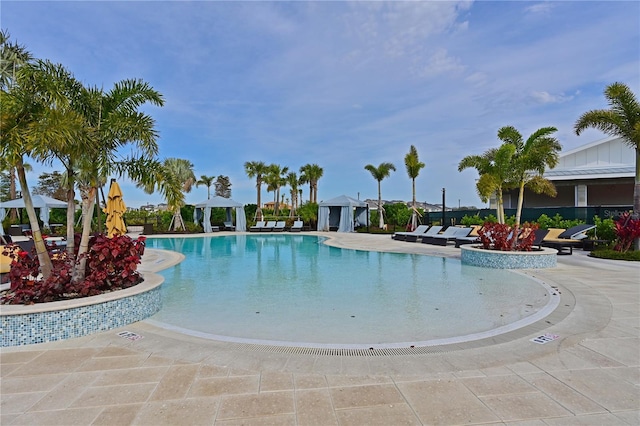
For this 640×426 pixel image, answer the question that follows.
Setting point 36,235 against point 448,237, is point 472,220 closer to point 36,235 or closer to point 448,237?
point 448,237

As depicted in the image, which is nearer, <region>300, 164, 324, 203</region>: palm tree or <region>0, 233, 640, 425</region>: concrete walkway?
<region>0, 233, 640, 425</region>: concrete walkway

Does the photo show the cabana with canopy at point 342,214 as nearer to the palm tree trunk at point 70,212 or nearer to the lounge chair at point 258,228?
the lounge chair at point 258,228

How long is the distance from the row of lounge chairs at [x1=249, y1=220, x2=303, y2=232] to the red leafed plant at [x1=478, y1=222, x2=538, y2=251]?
14943 millimetres

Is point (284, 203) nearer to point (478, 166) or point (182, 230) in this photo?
point (182, 230)

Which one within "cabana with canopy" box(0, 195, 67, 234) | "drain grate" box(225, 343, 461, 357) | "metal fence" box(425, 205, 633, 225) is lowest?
"drain grate" box(225, 343, 461, 357)

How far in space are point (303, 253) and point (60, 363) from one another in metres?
9.93

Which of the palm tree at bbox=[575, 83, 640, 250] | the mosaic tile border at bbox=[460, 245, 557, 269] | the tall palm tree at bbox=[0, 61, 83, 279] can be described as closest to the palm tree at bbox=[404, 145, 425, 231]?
the palm tree at bbox=[575, 83, 640, 250]

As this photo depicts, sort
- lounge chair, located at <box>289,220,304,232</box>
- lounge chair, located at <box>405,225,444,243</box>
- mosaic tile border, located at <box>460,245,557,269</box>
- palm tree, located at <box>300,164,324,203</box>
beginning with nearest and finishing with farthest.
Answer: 1. mosaic tile border, located at <box>460,245,557,269</box>
2. lounge chair, located at <box>405,225,444,243</box>
3. lounge chair, located at <box>289,220,304,232</box>
4. palm tree, located at <box>300,164,324,203</box>

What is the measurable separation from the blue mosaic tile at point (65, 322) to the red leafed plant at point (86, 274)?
0.55 m

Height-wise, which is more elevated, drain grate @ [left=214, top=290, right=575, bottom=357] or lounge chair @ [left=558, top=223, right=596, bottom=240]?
lounge chair @ [left=558, top=223, right=596, bottom=240]

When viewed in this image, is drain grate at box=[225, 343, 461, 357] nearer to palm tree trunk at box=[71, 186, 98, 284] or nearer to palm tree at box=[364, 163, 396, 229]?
palm tree trunk at box=[71, 186, 98, 284]

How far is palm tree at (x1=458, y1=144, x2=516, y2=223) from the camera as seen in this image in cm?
970

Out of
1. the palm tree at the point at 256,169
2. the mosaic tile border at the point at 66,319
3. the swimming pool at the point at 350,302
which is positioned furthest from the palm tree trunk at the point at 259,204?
the mosaic tile border at the point at 66,319

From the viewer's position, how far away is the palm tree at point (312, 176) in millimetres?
29812
